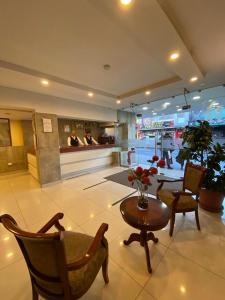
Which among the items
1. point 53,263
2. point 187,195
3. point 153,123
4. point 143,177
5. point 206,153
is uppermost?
point 153,123

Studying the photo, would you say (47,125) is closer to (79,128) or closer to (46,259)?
(79,128)

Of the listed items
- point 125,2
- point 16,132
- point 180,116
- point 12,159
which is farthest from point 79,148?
point 180,116

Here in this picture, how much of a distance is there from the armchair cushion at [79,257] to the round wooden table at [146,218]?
0.43m

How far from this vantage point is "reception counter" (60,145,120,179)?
491 centimetres

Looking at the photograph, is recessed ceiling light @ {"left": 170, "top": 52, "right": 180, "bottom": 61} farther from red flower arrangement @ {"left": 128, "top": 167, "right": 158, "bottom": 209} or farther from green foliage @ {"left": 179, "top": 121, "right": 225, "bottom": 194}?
red flower arrangement @ {"left": 128, "top": 167, "right": 158, "bottom": 209}

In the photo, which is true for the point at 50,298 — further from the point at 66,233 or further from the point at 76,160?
the point at 76,160

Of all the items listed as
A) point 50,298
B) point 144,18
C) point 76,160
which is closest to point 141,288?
point 50,298

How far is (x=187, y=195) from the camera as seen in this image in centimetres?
203

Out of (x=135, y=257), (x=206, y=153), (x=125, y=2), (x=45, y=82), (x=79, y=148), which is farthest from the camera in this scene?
(x=79, y=148)

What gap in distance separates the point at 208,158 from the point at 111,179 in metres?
2.86

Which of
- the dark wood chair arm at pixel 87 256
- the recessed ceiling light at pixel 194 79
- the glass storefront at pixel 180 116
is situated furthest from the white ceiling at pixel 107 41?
the dark wood chair arm at pixel 87 256

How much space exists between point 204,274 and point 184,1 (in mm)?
2971

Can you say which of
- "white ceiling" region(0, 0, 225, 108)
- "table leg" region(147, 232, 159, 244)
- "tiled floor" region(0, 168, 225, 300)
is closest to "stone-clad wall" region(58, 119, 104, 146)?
"white ceiling" region(0, 0, 225, 108)

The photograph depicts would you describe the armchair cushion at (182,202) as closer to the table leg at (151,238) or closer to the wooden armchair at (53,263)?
the table leg at (151,238)
